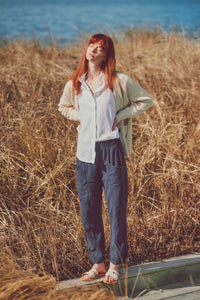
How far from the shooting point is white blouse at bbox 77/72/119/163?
2.88 metres

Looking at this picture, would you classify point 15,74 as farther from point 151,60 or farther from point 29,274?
point 29,274

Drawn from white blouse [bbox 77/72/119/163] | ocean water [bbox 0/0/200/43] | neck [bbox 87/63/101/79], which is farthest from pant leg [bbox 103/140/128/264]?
ocean water [bbox 0/0/200/43]

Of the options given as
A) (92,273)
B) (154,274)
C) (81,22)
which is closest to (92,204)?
(92,273)

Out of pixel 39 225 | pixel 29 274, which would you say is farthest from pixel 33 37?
pixel 29 274

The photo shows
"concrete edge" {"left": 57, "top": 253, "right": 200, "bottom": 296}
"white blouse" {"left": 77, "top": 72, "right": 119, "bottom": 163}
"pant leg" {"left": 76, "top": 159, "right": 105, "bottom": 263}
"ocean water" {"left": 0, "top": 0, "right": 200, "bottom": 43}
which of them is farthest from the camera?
"ocean water" {"left": 0, "top": 0, "right": 200, "bottom": 43}

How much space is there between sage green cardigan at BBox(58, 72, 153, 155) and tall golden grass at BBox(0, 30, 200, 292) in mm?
999

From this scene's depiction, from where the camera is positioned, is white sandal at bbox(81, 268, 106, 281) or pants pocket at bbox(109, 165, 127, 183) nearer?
pants pocket at bbox(109, 165, 127, 183)

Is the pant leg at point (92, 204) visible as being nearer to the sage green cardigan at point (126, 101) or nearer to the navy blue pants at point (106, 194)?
the navy blue pants at point (106, 194)

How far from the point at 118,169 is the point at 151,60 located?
5161 millimetres

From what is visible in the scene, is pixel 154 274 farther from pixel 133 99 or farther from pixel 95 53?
pixel 95 53

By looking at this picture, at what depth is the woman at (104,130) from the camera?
2.89 metres

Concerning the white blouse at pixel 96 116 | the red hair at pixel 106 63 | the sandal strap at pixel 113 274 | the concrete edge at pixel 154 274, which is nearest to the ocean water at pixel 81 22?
the red hair at pixel 106 63

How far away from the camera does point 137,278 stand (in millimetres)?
3131

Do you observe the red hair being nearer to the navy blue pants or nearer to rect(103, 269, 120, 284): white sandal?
the navy blue pants
